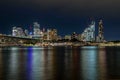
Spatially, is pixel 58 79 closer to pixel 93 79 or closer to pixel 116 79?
pixel 93 79

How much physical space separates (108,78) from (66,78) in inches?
171

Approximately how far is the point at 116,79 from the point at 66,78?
16.2 feet

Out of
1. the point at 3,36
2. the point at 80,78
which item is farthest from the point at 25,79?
the point at 3,36

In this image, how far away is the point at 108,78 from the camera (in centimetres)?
3100

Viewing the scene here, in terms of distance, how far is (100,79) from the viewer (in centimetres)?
3041

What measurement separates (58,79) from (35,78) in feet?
9.11

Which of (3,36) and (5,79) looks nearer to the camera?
(5,79)

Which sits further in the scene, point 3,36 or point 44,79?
point 3,36

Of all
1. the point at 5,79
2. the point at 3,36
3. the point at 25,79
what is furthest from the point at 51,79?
the point at 3,36

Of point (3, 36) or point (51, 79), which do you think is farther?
point (3, 36)

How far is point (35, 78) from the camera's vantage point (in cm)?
3139

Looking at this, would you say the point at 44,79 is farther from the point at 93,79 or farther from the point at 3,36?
the point at 3,36

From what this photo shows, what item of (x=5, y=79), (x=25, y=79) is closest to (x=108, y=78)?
(x=25, y=79)

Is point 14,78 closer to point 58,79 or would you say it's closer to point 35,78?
point 35,78
